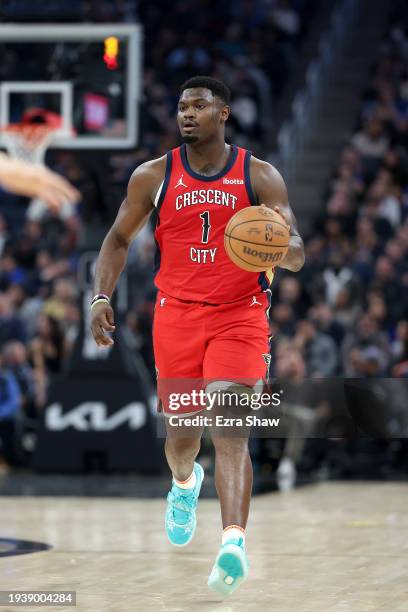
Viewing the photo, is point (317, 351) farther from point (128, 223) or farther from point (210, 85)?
point (210, 85)

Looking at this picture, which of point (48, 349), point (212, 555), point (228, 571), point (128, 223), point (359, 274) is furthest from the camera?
point (359, 274)

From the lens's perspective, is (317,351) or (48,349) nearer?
(317,351)

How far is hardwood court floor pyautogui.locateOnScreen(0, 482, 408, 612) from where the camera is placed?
6.36 metres

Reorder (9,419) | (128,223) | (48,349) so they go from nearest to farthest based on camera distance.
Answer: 1. (128,223)
2. (9,419)
3. (48,349)

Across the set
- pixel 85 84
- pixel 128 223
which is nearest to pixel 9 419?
pixel 85 84

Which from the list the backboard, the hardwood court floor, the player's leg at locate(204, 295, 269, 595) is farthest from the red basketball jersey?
the backboard

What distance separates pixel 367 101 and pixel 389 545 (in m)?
12.6

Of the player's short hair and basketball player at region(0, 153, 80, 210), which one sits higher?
the player's short hair

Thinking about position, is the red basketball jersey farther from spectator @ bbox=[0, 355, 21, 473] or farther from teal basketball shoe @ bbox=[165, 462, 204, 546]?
spectator @ bbox=[0, 355, 21, 473]

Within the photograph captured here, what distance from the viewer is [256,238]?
6141 mm

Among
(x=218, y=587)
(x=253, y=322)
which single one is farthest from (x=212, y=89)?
(x=218, y=587)

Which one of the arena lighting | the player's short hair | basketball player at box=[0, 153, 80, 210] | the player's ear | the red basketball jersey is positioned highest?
the arena lighting

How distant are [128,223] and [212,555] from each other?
233 cm

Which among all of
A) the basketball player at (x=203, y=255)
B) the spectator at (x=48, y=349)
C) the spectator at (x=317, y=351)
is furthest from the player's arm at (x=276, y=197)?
the spectator at (x=48, y=349)
